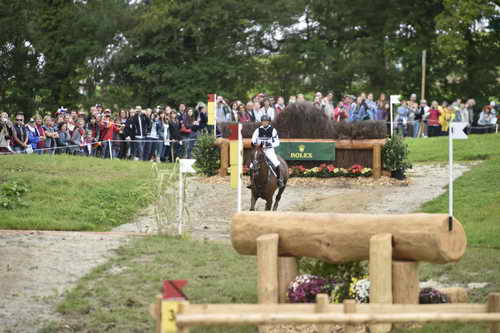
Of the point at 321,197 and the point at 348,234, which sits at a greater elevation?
the point at 348,234

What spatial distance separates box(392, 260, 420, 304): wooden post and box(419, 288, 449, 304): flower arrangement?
1.91 feet

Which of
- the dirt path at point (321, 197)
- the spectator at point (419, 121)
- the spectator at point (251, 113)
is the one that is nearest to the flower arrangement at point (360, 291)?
the dirt path at point (321, 197)

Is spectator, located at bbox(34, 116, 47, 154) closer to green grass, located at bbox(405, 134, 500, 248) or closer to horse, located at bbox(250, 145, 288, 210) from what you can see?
horse, located at bbox(250, 145, 288, 210)

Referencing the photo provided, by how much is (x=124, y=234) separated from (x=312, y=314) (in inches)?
390

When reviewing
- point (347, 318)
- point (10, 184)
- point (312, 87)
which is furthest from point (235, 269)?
point (312, 87)

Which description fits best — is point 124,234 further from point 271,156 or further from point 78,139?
point 78,139

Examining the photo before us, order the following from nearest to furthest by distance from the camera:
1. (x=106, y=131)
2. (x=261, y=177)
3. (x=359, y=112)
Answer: (x=261, y=177), (x=106, y=131), (x=359, y=112)

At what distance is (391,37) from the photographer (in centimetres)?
4950

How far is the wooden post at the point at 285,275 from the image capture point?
10.6m

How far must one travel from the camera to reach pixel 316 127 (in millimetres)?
26969

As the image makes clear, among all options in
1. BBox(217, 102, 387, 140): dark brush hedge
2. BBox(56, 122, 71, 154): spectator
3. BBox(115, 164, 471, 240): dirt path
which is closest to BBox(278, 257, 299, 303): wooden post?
BBox(115, 164, 471, 240): dirt path

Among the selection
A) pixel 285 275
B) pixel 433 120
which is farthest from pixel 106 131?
pixel 285 275

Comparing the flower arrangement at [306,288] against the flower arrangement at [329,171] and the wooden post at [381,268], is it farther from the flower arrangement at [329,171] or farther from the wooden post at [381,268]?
the flower arrangement at [329,171]

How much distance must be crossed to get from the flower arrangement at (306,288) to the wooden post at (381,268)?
100 centimetres
